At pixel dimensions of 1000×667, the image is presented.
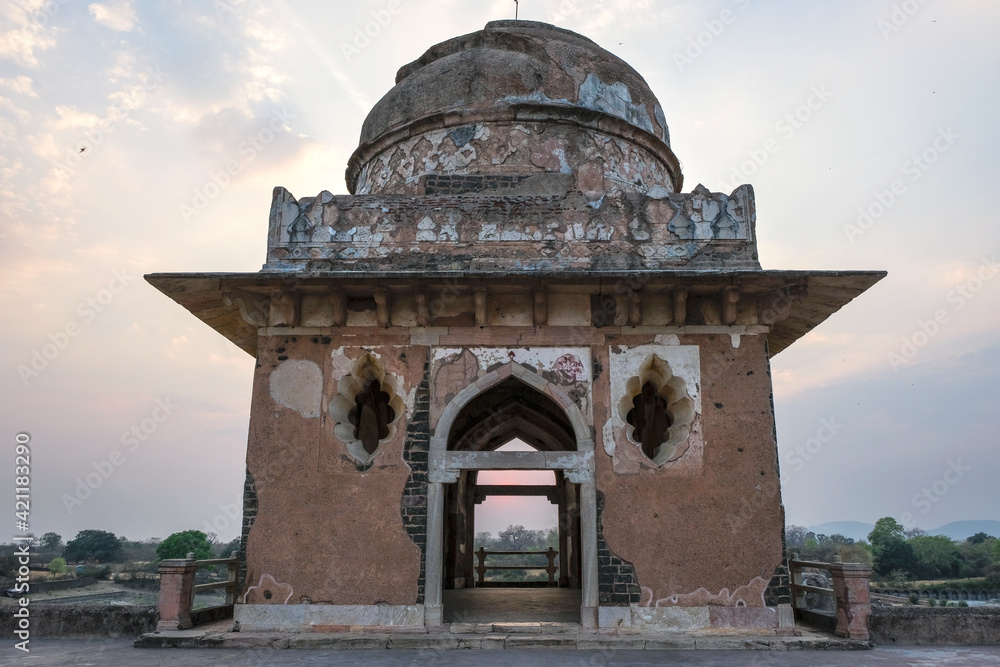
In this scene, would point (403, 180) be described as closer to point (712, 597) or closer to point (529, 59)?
point (529, 59)

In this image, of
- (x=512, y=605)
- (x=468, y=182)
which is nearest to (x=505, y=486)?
(x=512, y=605)

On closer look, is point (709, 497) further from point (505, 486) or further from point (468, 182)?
point (505, 486)

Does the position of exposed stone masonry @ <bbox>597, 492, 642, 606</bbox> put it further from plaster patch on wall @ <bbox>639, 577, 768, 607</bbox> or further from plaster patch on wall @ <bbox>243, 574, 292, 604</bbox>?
plaster patch on wall @ <bbox>243, 574, 292, 604</bbox>

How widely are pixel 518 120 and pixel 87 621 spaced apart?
849 cm

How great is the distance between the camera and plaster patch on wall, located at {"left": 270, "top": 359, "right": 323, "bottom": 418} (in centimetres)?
820

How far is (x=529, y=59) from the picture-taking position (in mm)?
10812

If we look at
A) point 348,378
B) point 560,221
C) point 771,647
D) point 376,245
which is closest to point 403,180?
point 376,245

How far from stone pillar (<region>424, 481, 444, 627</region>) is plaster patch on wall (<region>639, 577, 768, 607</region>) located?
2218 millimetres

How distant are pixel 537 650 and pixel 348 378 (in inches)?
146

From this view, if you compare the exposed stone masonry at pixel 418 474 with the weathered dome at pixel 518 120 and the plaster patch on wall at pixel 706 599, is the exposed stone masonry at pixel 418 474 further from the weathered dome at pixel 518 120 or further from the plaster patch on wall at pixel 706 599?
the weathered dome at pixel 518 120

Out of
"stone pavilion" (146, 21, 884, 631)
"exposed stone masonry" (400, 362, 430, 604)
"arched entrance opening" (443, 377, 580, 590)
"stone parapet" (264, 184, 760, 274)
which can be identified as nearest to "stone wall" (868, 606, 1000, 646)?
"stone pavilion" (146, 21, 884, 631)

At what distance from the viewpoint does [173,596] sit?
7.57 meters

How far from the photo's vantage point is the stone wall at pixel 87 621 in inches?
308

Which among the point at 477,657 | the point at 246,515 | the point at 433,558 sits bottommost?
the point at 477,657
